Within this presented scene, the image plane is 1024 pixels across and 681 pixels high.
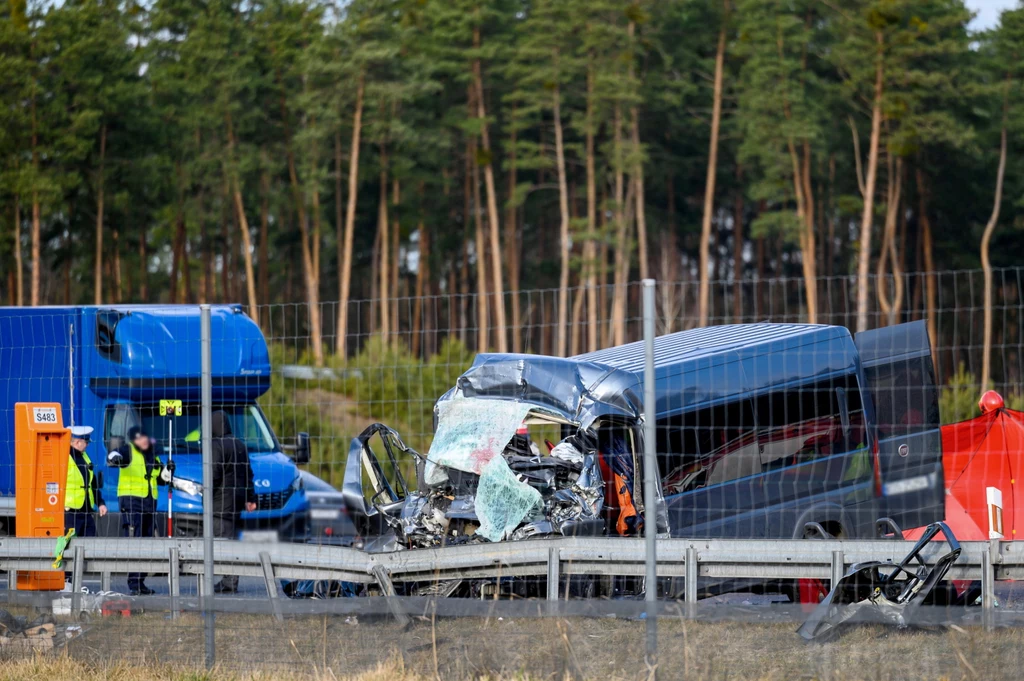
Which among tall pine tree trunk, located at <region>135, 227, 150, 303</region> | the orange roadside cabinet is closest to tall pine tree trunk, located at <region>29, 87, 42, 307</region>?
tall pine tree trunk, located at <region>135, 227, 150, 303</region>

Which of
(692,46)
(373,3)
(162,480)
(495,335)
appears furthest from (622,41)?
(162,480)

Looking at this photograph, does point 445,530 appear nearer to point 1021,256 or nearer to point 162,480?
point 162,480

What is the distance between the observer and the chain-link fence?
5.94 meters

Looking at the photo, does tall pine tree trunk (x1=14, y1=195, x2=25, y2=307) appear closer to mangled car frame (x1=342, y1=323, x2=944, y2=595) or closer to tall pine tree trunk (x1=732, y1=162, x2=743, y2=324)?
tall pine tree trunk (x1=732, y1=162, x2=743, y2=324)

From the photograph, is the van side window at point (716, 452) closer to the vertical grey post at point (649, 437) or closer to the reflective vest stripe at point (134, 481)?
the vertical grey post at point (649, 437)

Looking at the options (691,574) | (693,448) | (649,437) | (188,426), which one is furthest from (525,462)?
(188,426)

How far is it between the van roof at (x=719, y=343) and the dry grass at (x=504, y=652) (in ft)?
11.2

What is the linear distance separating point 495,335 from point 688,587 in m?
38.6

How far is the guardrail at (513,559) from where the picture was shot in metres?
7.07

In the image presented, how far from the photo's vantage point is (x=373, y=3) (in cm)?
4281

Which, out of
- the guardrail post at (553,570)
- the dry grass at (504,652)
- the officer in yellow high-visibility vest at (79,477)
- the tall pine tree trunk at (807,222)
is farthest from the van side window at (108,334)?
the tall pine tree trunk at (807,222)

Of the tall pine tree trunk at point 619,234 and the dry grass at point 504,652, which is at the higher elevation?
the tall pine tree trunk at point 619,234

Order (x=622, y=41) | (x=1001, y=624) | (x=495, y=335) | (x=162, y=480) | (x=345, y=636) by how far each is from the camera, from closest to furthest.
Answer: (x=1001, y=624) → (x=345, y=636) → (x=162, y=480) → (x=622, y=41) → (x=495, y=335)

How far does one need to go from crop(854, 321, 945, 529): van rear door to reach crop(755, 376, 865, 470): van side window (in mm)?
239
